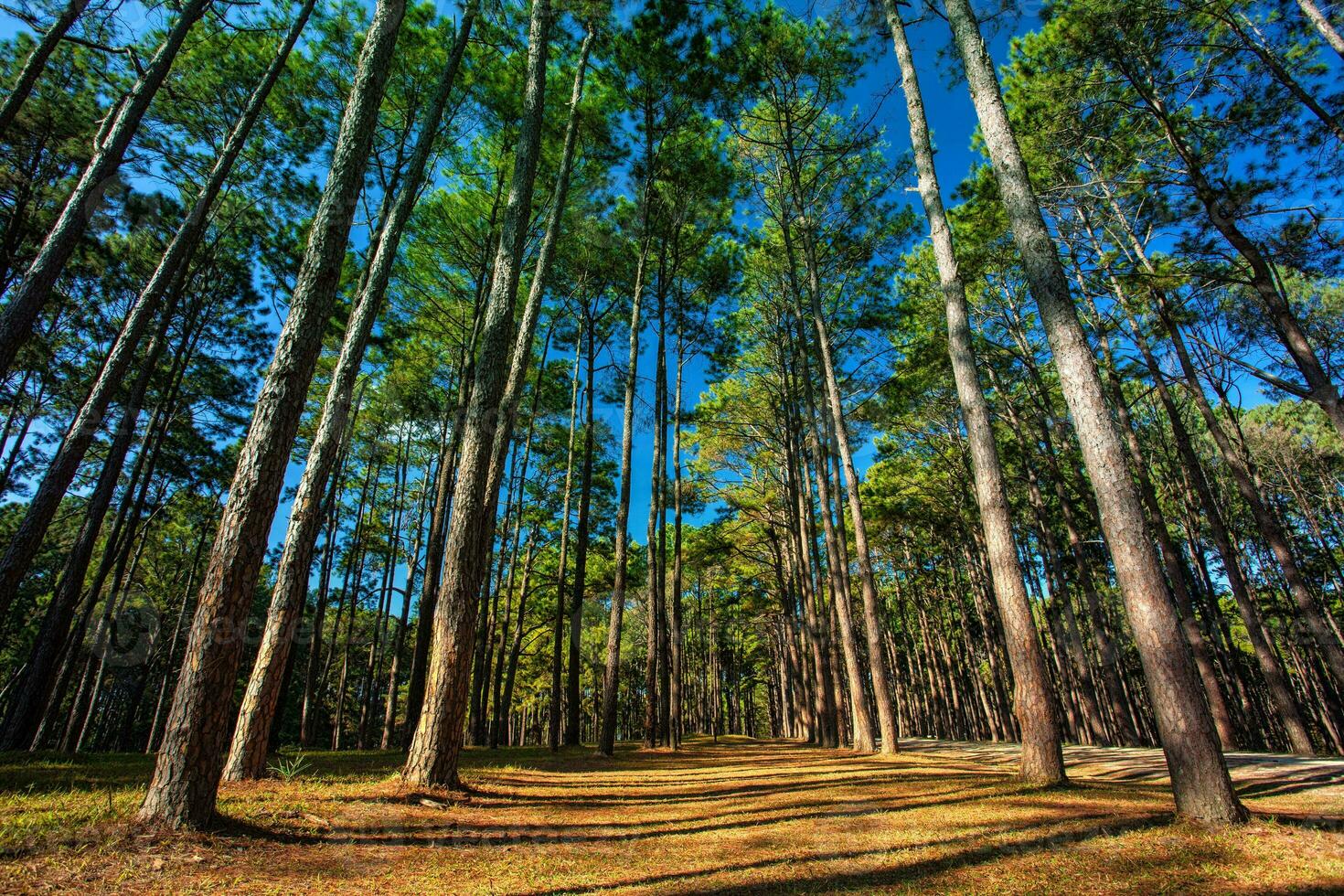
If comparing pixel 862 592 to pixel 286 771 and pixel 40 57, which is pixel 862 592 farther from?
pixel 40 57

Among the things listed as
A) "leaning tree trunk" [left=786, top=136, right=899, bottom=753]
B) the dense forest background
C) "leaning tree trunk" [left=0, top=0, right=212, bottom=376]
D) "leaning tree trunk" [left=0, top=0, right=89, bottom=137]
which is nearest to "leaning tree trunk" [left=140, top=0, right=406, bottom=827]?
the dense forest background

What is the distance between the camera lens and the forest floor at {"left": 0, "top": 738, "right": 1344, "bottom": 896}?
8.65 feet

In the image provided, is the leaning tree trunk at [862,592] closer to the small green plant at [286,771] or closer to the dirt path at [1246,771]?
the dirt path at [1246,771]

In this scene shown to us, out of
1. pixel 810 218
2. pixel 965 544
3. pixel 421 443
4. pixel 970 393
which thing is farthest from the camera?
pixel 965 544

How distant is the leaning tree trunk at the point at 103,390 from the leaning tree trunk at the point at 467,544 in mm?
4118

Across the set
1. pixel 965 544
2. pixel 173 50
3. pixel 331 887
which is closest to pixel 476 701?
pixel 331 887

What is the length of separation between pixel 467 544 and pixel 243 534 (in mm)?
2142

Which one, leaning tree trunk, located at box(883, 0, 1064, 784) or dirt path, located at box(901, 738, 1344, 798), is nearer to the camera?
leaning tree trunk, located at box(883, 0, 1064, 784)

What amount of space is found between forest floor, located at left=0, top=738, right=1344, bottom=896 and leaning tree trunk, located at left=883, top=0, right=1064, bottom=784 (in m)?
0.44

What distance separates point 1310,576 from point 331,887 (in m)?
31.9

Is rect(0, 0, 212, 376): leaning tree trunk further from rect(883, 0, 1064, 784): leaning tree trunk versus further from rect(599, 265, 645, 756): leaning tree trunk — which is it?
rect(883, 0, 1064, 784): leaning tree trunk

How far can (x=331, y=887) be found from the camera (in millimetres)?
2629

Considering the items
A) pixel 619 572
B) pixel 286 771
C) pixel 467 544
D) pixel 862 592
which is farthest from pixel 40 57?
pixel 862 592

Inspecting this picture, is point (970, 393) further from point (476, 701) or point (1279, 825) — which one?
point (476, 701)
